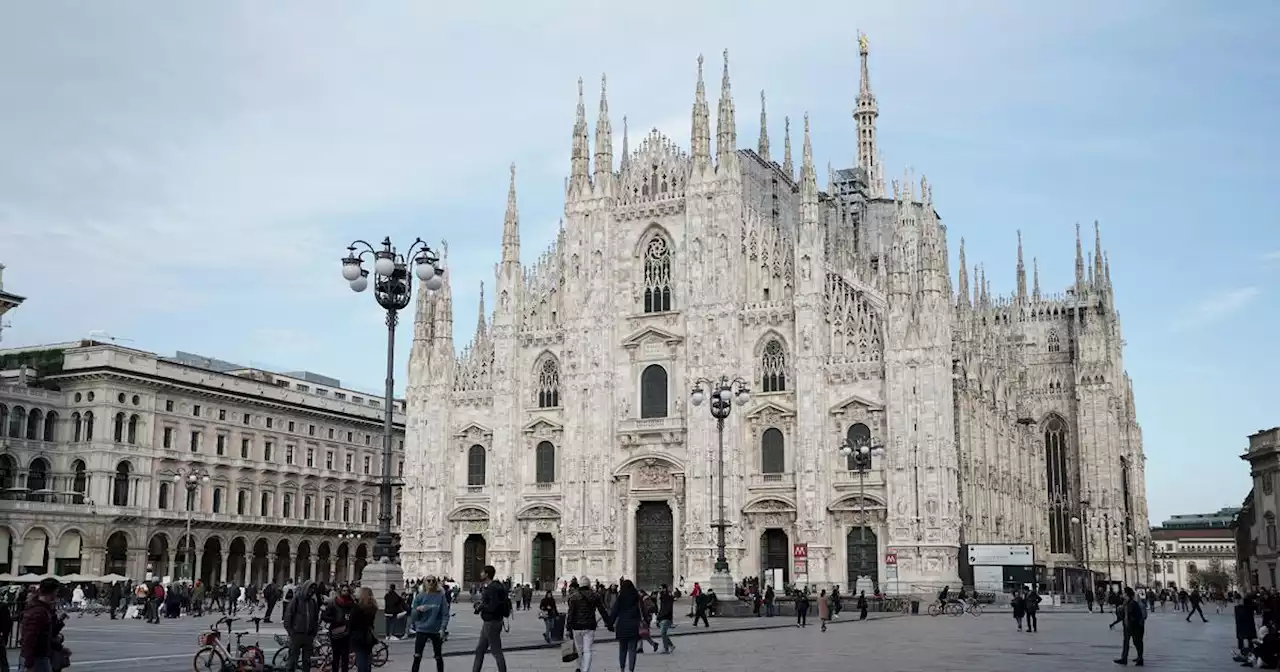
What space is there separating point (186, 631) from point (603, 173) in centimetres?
3315

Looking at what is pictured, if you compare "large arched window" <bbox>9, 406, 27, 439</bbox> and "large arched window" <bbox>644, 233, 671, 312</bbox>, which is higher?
"large arched window" <bbox>644, 233, 671, 312</bbox>

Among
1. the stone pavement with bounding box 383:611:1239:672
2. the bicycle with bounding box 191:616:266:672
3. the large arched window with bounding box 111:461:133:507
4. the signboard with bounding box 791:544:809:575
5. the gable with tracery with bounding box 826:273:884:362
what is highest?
the gable with tracery with bounding box 826:273:884:362

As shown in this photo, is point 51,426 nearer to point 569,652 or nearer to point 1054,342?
point 569,652

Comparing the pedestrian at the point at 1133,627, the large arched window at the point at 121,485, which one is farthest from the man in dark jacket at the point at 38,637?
the large arched window at the point at 121,485

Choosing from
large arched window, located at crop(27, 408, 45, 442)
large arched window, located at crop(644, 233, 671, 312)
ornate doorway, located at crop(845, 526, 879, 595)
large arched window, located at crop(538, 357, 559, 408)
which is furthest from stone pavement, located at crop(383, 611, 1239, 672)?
large arched window, located at crop(27, 408, 45, 442)

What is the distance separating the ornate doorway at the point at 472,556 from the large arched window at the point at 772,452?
14.8 m

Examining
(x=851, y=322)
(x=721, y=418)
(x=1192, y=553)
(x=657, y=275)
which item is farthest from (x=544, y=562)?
(x=1192, y=553)

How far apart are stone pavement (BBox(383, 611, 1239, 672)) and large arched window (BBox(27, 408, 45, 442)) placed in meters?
44.5

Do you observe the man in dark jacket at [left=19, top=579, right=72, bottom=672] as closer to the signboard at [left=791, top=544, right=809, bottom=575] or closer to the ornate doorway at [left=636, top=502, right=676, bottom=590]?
the signboard at [left=791, top=544, right=809, bottom=575]

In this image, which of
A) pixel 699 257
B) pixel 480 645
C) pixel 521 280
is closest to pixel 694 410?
pixel 699 257

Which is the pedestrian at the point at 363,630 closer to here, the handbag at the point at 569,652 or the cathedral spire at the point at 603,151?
the handbag at the point at 569,652

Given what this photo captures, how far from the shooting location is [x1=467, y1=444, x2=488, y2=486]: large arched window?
61.1 metres

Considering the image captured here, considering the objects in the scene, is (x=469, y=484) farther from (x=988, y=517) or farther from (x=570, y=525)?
(x=988, y=517)

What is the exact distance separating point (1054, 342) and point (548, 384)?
142 feet
